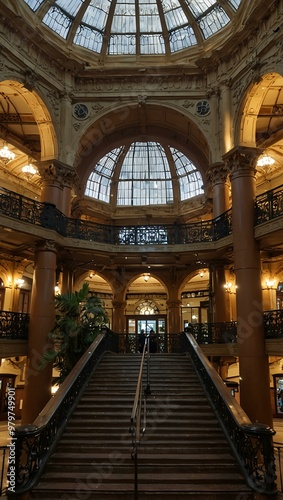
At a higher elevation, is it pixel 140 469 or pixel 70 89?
pixel 70 89

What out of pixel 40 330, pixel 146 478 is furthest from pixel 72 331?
pixel 146 478

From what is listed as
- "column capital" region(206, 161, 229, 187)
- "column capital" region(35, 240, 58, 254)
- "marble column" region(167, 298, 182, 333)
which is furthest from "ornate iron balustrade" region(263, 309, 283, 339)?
"column capital" region(35, 240, 58, 254)

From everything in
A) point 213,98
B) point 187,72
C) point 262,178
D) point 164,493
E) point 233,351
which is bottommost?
point 164,493

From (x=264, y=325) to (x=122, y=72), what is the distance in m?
12.8

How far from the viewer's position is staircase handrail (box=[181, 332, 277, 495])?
6145mm

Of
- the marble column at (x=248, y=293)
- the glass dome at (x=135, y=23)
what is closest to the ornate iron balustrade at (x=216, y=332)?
the marble column at (x=248, y=293)

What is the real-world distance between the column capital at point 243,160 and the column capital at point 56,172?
22.2ft

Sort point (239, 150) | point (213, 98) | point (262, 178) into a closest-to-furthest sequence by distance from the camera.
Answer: point (239, 150) → point (213, 98) → point (262, 178)

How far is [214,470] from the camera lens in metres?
7.01

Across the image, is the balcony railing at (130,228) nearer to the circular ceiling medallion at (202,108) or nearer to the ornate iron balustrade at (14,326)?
the ornate iron balustrade at (14,326)

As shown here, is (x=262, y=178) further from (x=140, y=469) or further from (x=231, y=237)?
(x=140, y=469)

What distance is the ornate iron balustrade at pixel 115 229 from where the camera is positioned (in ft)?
46.8

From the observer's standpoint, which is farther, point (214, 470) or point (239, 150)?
point (239, 150)

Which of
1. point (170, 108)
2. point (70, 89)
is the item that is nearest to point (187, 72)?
point (170, 108)
